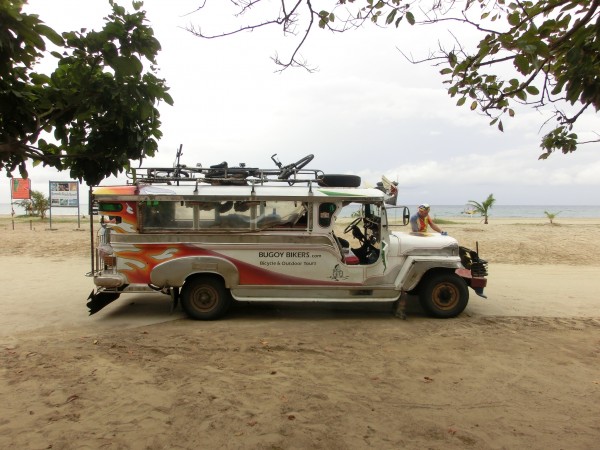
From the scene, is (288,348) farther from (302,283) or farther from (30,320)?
(30,320)

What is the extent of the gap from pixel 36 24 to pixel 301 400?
11.4 ft

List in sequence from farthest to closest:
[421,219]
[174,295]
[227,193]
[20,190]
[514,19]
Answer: [20,190], [421,219], [174,295], [227,193], [514,19]

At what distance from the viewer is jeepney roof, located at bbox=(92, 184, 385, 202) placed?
6.83 m

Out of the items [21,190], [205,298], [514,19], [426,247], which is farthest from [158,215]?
[21,190]

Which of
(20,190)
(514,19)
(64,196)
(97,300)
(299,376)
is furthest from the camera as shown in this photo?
(20,190)

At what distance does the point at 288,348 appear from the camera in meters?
5.59

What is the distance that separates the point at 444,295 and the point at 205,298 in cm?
387

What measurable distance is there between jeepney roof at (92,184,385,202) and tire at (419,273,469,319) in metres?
1.65

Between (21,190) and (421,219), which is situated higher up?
(21,190)

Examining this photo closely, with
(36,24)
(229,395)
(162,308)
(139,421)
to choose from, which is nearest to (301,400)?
(229,395)

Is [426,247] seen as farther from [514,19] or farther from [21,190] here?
[21,190]

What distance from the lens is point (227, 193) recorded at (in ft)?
22.8

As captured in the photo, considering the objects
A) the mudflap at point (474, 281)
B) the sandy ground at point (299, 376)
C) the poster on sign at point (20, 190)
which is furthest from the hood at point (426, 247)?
the poster on sign at point (20, 190)

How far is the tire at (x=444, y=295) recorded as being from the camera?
23.4 ft
